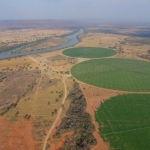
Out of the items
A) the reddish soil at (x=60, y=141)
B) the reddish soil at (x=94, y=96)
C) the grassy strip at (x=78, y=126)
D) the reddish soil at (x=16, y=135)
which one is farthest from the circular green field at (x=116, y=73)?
the reddish soil at (x=16, y=135)

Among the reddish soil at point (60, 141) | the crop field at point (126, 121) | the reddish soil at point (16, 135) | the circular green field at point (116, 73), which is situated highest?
the crop field at point (126, 121)

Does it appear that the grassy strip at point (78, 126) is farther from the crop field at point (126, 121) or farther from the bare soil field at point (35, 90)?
the crop field at point (126, 121)

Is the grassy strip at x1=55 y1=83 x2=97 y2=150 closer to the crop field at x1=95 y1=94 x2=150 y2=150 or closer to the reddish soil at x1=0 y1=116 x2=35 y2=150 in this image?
the crop field at x1=95 y1=94 x2=150 y2=150

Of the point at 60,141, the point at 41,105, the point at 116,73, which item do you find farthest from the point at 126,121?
the point at 116,73

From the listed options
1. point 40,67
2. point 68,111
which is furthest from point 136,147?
point 40,67

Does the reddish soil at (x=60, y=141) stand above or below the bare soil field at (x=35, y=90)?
above

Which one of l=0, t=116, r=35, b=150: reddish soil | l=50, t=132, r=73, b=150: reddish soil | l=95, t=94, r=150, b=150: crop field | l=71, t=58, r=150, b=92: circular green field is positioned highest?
l=95, t=94, r=150, b=150: crop field

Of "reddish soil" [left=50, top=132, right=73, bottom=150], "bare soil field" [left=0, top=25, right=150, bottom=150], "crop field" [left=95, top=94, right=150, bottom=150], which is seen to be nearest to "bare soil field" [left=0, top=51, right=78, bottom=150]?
"bare soil field" [left=0, top=25, right=150, bottom=150]
